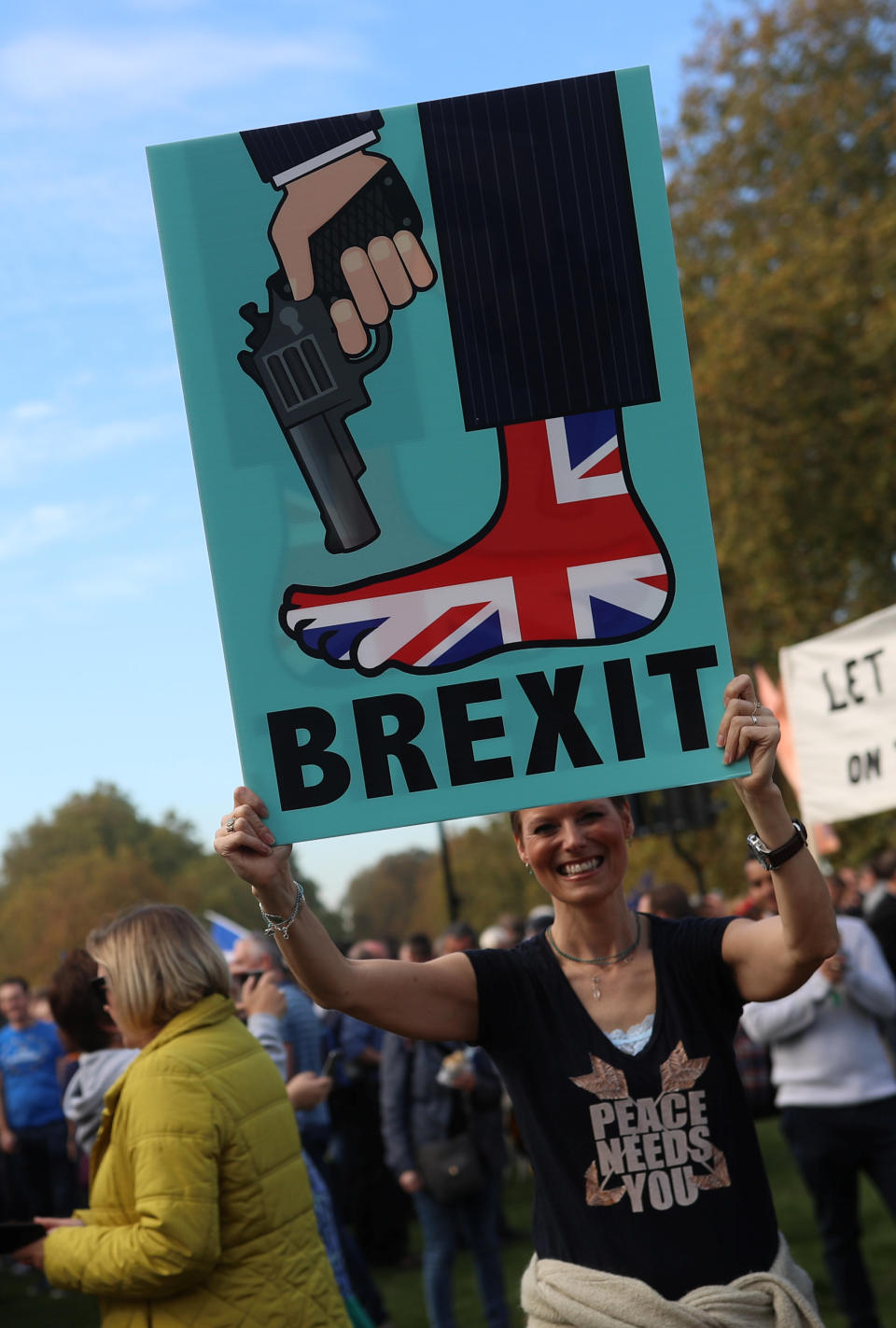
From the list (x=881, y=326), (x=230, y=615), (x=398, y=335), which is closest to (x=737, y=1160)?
(x=230, y=615)

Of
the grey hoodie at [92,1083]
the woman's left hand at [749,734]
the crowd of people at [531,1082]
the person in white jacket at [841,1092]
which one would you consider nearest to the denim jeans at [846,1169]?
the person in white jacket at [841,1092]

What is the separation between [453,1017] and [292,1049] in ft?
12.9

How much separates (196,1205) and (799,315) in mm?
21476

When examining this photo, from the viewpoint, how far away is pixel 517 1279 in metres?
8.98

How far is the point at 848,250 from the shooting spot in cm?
2275

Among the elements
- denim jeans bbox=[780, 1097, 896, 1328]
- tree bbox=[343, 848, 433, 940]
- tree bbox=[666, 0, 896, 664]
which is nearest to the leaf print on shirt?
denim jeans bbox=[780, 1097, 896, 1328]

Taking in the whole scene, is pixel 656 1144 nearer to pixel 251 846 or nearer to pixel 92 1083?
pixel 251 846

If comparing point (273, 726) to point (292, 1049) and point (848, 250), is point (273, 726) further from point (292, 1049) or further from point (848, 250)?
point (848, 250)

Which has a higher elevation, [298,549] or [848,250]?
[848,250]

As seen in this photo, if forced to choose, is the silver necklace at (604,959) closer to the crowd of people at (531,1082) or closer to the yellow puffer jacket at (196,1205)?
the crowd of people at (531,1082)

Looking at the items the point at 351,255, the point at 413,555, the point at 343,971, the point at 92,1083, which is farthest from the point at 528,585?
the point at 92,1083

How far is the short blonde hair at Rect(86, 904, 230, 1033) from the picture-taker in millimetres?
3486

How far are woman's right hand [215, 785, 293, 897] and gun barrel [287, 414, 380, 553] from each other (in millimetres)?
489

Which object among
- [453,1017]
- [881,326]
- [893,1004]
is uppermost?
[881,326]
